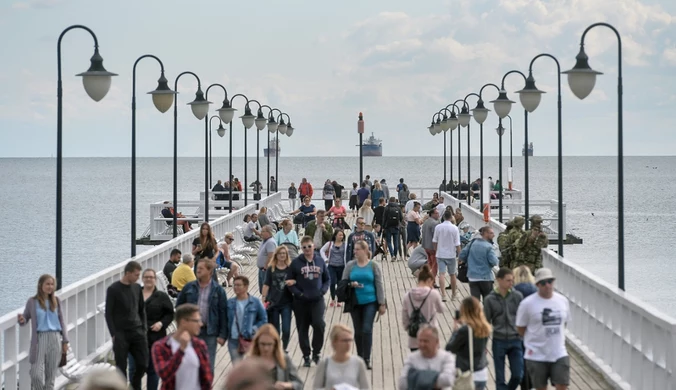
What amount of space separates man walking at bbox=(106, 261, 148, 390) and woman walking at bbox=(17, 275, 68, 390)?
1.75 ft

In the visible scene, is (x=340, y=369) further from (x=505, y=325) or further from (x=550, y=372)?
(x=505, y=325)

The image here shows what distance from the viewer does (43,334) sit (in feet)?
37.6

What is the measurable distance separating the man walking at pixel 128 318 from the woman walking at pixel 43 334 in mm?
532

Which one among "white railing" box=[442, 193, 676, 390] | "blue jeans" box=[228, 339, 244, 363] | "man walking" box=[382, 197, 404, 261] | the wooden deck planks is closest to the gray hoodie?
"white railing" box=[442, 193, 676, 390]

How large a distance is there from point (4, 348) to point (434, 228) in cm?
1100

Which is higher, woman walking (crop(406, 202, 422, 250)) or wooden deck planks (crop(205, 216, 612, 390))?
woman walking (crop(406, 202, 422, 250))

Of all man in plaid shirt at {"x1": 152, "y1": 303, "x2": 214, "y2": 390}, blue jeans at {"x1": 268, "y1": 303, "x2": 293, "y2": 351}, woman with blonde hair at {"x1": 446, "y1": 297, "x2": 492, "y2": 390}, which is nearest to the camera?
man in plaid shirt at {"x1": 152, "y1": 303, "x2": 214, "y2": 390}

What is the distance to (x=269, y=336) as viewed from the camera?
8.73 meters

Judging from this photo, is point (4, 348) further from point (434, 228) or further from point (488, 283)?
point (434, 228)

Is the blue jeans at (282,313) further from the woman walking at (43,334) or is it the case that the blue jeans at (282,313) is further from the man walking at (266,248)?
the woman walking at (43,334)

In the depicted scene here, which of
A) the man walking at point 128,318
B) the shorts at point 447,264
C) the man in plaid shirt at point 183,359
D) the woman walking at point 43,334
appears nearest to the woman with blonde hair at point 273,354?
the man in plaid shirt at point 183,359

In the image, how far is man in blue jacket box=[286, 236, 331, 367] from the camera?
1384 cm

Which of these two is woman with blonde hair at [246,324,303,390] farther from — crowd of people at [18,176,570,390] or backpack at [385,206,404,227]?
backpack at [385,206,404,227]

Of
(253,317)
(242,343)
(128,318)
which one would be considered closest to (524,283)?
(253,317)
